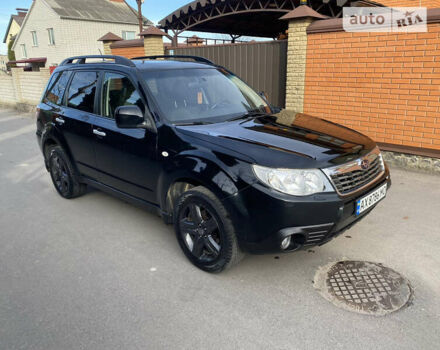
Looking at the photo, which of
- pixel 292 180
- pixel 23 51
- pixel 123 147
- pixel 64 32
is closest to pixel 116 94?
pixel 123 147

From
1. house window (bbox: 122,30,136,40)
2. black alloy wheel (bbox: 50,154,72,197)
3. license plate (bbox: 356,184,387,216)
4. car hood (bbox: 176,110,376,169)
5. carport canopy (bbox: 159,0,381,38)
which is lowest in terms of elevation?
black alloy wheel (bbox: 50,154,72,197)

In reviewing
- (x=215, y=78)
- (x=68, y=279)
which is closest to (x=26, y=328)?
(x=68, y=279)

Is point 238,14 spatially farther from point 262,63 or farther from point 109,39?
point 262,63

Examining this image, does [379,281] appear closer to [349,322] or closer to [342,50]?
[349,322]

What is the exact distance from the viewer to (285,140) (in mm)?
3061

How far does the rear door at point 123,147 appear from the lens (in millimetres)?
3619

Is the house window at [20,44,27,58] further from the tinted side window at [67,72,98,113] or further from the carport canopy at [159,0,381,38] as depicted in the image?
the tinted side window at [67,72,98,113]

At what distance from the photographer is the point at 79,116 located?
444 centimetres

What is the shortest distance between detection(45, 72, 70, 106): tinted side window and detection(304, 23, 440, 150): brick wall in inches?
180

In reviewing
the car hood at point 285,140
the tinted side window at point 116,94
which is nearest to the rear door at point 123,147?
the tinted side window at point 116,94

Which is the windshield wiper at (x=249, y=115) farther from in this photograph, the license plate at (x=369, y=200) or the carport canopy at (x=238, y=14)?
the carport canopy at (x=238, y=14)

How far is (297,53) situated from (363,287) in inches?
219

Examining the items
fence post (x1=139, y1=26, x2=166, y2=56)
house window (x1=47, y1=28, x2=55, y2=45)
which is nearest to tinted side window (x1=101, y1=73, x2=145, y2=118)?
fence post (x1=139, y1=26, x2=166, y2=56)

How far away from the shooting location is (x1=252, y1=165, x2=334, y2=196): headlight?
2713mm
